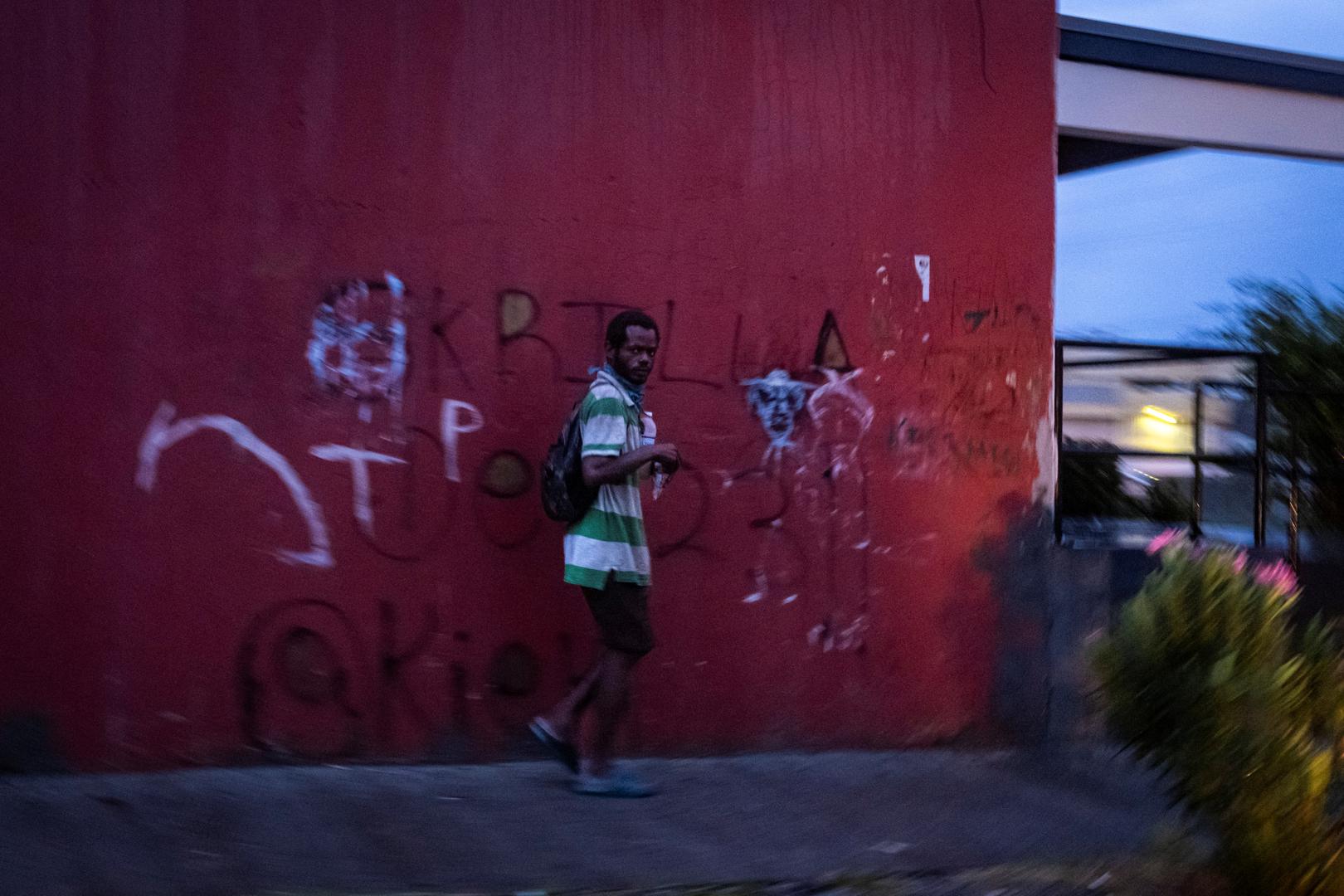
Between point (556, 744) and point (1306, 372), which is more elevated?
point (1306, 372)

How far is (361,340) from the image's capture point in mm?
4941

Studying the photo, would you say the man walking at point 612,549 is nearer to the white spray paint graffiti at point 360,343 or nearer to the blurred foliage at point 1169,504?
the white spray paint graffiti at point 360,343

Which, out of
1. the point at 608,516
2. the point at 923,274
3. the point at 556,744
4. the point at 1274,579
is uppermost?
the point at 923,274

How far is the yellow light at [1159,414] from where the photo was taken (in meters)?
6.64

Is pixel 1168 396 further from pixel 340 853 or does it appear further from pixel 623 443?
pixel 340 853

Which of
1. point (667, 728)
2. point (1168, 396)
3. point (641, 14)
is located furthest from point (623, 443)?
point (1168, 396)

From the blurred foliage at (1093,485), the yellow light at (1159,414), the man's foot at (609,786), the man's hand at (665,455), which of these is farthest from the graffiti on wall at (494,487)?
the yellow light at (1159,414)

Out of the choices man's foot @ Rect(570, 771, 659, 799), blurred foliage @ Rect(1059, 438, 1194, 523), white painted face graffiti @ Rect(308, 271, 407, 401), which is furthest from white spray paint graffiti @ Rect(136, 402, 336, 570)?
blurred foliage @ Rect(1059, 438, 1194, 523)

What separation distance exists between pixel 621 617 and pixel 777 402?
4.28 feet

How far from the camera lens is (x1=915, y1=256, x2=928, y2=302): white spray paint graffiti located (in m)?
5.84

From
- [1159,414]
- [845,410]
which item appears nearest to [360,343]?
[845,410]

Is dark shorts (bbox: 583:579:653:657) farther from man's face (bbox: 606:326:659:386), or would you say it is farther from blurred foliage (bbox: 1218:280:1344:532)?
blurred foliage (bbox: 1218:280:1344:532)

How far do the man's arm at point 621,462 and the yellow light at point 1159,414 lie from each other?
9.96ft

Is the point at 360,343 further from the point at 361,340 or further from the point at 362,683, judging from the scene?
the point at 362,683
